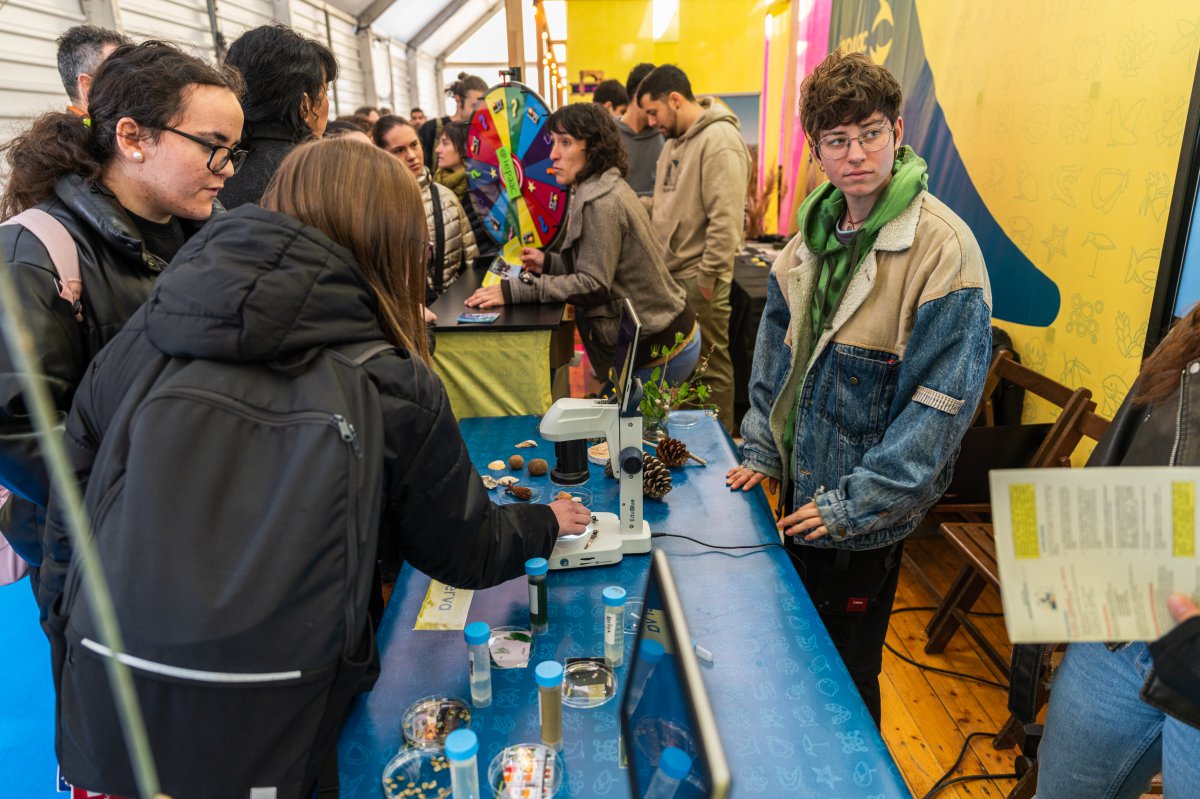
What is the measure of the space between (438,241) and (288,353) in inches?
98.6

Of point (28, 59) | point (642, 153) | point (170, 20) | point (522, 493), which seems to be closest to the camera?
point (522, 493)

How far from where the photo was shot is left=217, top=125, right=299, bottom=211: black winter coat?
215 cm

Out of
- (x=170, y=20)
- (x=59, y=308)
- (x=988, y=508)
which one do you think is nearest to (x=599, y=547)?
(x=59, y=308)

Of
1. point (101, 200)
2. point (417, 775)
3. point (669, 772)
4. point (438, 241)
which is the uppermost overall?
point (101, 200)

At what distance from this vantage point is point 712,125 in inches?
140

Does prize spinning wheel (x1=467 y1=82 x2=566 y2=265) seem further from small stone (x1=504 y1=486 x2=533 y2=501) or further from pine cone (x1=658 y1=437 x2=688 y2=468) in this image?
small stone (x1=504 y1=486 x2=533 y2=501)

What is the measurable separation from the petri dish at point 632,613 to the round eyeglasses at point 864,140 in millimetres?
990

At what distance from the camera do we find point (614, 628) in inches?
48.8

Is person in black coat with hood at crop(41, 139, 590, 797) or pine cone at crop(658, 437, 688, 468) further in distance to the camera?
pine cone at crop(658, 437, 688, 468)

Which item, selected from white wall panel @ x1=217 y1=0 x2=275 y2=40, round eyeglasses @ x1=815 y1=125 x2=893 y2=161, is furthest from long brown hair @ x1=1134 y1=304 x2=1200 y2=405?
white wall panel @ x1=217 y1=0 x2=275 y2=40

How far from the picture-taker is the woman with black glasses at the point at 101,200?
1246 millimetres

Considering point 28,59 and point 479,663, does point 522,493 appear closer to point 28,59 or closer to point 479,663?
point 479,663

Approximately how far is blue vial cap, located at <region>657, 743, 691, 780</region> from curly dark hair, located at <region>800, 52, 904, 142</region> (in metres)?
1.25

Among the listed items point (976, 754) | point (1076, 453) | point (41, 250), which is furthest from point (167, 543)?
point (1076, 453)
